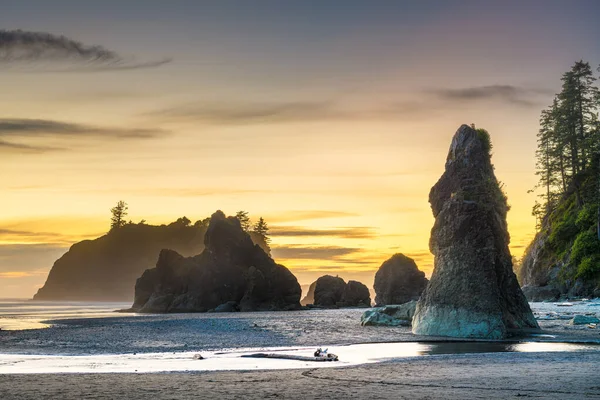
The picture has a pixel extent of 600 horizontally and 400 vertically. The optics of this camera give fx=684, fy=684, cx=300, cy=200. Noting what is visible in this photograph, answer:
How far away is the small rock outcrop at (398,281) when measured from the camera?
490ft

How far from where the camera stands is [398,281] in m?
152

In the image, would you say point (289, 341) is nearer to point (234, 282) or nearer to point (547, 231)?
point (547, 231)

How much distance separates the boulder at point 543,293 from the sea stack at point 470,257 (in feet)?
170

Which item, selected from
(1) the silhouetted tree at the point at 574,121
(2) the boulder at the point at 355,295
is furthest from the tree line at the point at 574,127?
(2) the boulder at the point at 355,295

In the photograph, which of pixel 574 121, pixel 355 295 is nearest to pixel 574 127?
pixel 574 121

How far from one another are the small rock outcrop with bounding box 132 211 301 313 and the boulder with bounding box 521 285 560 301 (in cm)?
6136

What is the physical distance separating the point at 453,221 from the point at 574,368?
2366cm

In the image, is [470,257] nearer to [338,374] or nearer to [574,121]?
[338,374]

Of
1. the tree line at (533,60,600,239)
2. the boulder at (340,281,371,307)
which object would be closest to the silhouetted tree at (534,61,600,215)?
the tree line at (533,60,600,239)

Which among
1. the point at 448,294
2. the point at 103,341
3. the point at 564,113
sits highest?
the point at 564,113

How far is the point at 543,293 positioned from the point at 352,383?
8464 cm

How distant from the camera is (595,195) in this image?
317ft

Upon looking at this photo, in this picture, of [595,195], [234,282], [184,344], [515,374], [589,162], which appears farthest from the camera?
[234,282]

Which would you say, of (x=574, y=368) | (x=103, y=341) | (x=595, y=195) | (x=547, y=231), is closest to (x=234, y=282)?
(x=547, y=231)
